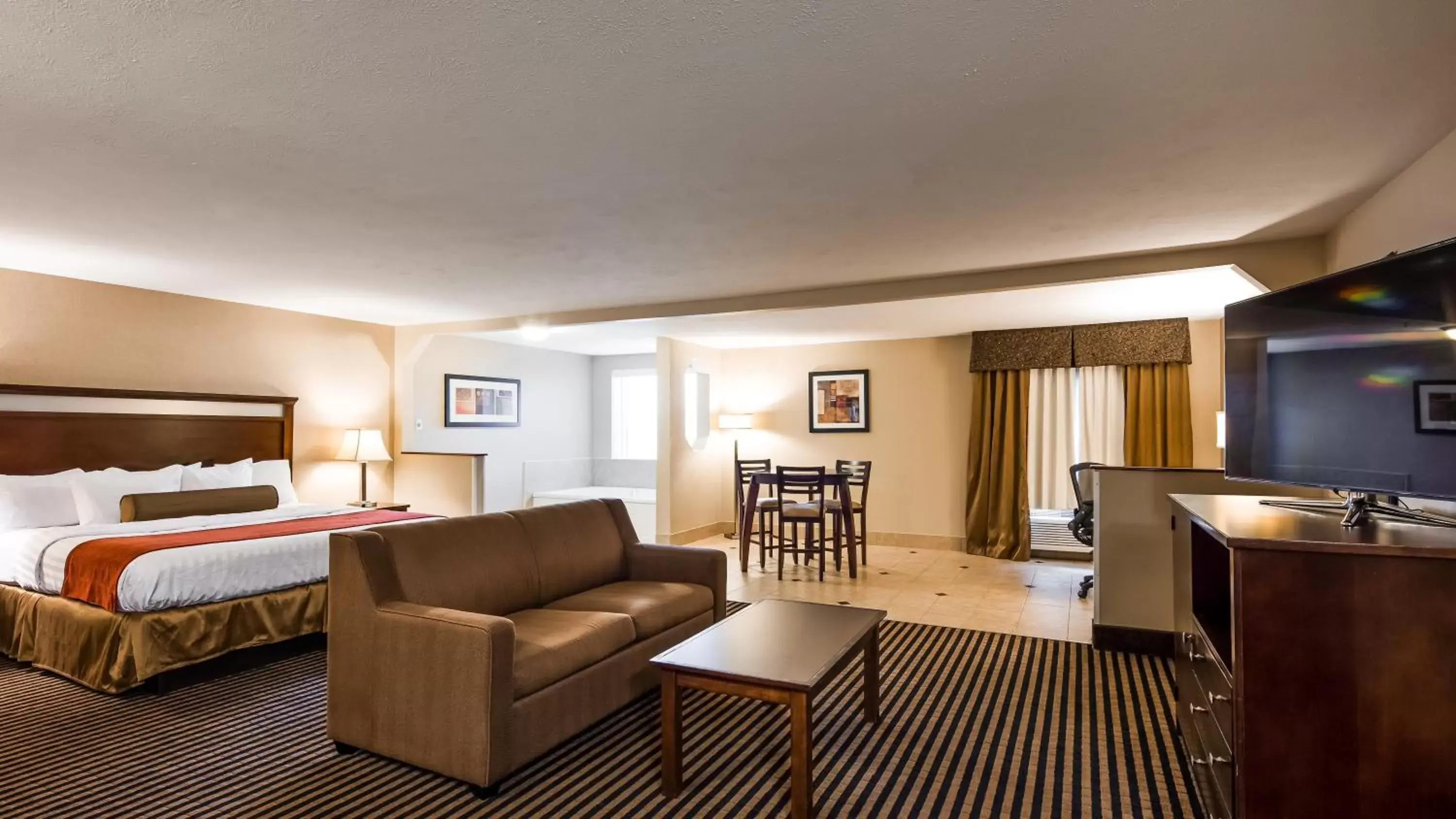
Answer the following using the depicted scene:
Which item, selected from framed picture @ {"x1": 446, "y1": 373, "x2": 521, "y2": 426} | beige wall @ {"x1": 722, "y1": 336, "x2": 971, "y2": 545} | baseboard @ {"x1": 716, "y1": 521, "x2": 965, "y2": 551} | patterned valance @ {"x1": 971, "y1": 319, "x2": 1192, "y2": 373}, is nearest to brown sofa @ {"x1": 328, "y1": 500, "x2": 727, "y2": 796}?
baseboard @ {"x1": 716, "y1": 521, "x2": 965, "y2": 551}

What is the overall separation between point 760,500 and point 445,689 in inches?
170

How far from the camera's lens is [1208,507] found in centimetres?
223

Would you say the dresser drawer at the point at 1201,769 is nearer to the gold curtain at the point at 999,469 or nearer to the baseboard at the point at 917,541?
the gold curtain at the point at 999,469

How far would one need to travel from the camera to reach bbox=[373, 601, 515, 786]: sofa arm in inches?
88.9

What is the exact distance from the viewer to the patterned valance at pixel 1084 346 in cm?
593

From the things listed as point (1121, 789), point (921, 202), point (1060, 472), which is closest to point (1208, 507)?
point (1121, 789)

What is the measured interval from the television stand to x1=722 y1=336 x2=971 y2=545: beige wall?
15.8ft

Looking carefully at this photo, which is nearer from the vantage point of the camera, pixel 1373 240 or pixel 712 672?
pixel 712 672

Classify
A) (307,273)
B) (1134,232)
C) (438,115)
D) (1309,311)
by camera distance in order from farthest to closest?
(307,273), (1134,232), (438,115), (1309,311)

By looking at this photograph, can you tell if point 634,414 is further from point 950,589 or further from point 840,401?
point 950,589

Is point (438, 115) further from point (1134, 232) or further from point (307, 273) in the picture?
point (1134, 232)

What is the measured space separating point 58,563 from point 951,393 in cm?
663

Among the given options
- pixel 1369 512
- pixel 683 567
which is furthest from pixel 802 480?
pixel 1369 512

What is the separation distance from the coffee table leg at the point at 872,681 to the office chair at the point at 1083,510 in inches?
117
